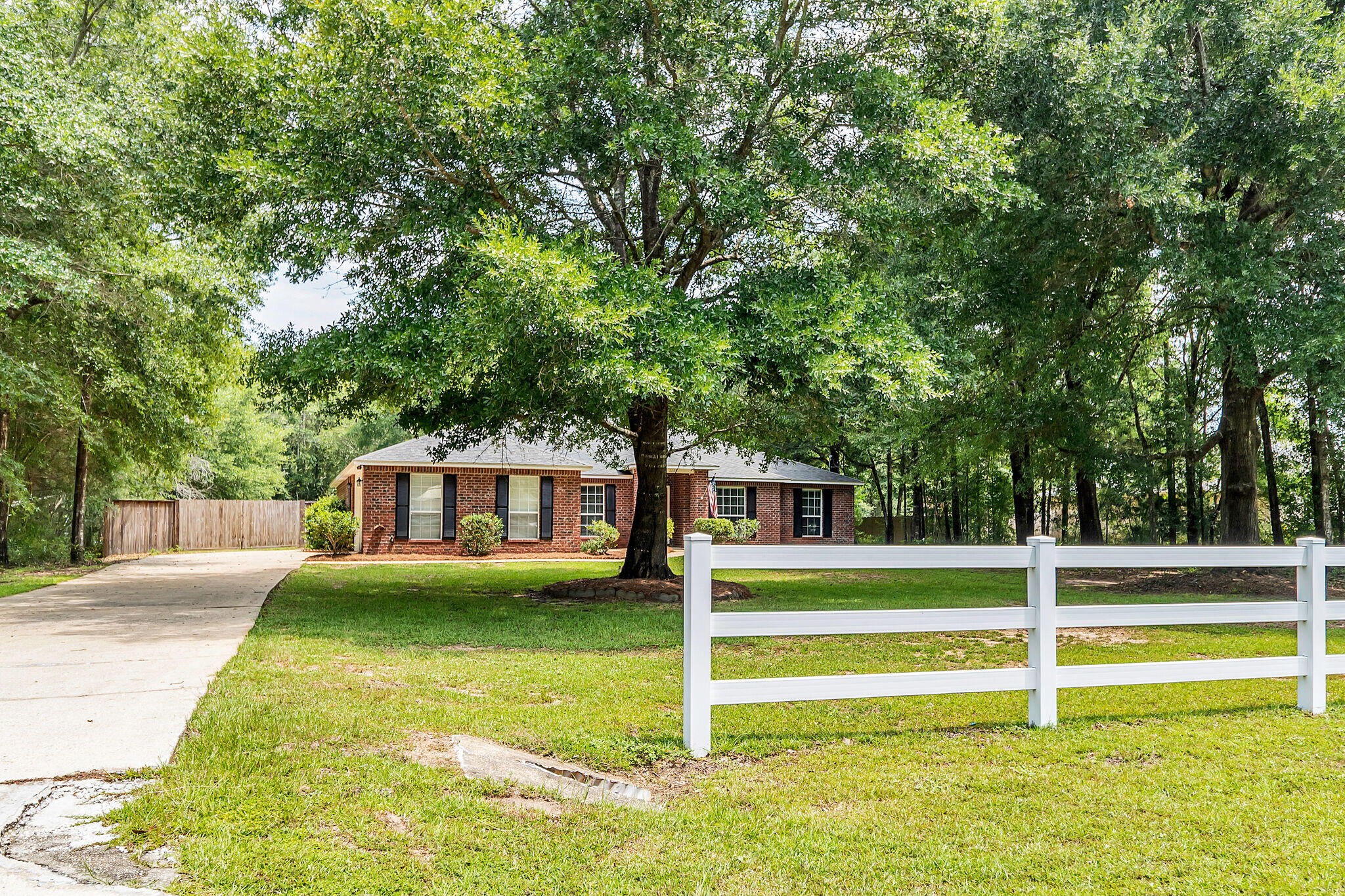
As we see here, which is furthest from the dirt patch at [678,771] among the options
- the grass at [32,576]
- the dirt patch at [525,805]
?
the grass at [32,576]

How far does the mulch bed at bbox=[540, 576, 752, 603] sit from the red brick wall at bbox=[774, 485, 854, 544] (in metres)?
18.2

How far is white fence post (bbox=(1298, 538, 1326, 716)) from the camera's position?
619cm

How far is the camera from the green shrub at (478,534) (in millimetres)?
26219

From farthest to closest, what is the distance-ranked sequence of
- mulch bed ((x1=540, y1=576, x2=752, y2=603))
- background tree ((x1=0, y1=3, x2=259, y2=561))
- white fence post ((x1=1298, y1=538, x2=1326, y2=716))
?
mulch bed ((x1=540, y1=576, x2=752, y2=603)), background tree ((x1=0, y1=3, x2=259, y2=561)), white fence post ((x1=1298, y1=538, x2=1326, y2=716))

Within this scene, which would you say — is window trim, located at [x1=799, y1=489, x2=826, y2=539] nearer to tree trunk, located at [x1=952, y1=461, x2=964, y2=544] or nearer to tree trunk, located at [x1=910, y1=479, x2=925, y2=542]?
tree trunk, located at [x1=952, y1=461, x2=964, y2=544]

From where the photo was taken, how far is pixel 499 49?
432 inches

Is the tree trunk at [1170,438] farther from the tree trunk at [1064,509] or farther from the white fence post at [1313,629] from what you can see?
the white fence post at [1313,629]

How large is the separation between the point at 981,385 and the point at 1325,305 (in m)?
8.23

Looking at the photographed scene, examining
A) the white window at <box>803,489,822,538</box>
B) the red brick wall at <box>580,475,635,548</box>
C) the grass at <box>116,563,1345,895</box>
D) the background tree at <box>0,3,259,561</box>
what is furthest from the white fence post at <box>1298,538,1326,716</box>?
the white window at <box>803,489,822,538</box>

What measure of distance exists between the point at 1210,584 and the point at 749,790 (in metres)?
15.9

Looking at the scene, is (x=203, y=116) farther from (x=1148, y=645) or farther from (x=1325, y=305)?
(x=1325, y=305)

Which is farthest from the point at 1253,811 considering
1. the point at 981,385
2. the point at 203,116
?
the point at 981,385

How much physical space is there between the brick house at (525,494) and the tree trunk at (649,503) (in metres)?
6.31

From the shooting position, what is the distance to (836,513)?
1359 inches
